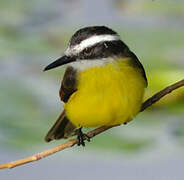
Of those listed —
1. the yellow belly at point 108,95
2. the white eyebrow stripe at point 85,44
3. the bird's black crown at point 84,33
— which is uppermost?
the bird's black crown at point 84,33

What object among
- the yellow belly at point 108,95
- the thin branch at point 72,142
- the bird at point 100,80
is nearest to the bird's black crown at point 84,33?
the bird at point 100,80

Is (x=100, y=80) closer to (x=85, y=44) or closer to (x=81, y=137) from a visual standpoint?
(x=85, y=44)

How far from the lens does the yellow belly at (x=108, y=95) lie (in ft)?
7.78

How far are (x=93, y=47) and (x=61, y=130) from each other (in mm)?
515

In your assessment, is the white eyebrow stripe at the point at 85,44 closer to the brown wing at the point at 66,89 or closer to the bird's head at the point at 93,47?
the bird's head at the point at 93,47

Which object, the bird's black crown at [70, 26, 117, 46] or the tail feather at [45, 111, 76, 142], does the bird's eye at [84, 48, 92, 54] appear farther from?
the tail feather at [45, 111, 76, 142]

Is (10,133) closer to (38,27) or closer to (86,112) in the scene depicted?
(86,112)

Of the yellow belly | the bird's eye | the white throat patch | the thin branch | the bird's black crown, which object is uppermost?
the bird's black crown

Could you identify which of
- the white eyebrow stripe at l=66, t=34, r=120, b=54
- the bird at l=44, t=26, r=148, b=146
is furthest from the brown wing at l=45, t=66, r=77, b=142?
the white eyebrow stripe at l=66, t=34, r=120, b=54

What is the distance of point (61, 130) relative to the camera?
2.79 metres

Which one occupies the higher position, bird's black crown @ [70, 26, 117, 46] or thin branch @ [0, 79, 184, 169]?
bird's black crown @ [70, 26, 117, 46]

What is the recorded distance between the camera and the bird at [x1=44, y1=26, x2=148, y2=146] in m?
2.38

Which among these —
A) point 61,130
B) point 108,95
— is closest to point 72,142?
point 108,95

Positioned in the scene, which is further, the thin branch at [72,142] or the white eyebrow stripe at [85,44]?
the white eyebrow stripe at [85,44]
